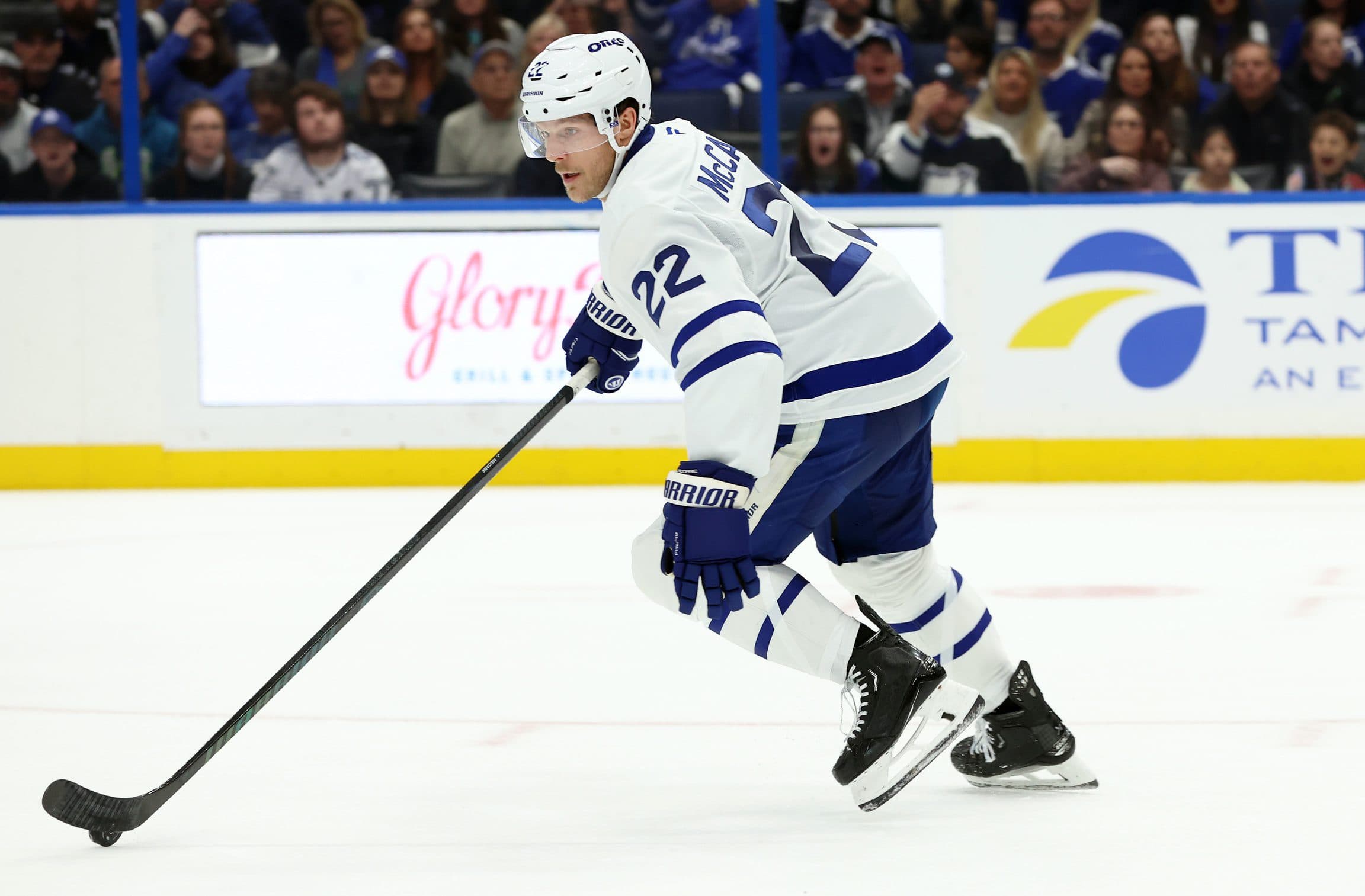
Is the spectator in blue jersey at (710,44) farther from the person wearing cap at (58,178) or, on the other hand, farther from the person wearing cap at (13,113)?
the person wearing cap at (13,113)

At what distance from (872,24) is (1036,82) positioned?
0.66m

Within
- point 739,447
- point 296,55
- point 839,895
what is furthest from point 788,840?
point 296,55

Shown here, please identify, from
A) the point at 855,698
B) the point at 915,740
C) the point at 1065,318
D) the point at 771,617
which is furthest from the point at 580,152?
the point at 1065,318

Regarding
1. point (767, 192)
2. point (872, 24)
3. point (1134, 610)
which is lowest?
point (1134, 610)

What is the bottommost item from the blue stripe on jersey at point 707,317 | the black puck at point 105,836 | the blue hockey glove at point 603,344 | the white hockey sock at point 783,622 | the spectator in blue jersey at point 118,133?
the black puck at point 105,836

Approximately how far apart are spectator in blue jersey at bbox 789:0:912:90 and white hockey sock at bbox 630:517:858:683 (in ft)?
15.2

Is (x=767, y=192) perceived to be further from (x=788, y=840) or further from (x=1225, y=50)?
(x=1225, y=50)

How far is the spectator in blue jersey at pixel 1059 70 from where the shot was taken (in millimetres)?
6699

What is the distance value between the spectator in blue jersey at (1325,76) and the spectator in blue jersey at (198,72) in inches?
153

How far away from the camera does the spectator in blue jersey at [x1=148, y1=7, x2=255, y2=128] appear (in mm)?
6887

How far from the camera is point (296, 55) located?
704cm

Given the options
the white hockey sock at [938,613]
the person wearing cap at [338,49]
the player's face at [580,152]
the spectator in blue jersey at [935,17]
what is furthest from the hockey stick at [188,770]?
the spectator in blue jersey at [935,17]

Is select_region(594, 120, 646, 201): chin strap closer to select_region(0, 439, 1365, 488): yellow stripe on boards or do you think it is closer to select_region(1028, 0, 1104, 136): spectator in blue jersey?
select_region(0, 439, 1365, 488): yellow stripe on boards

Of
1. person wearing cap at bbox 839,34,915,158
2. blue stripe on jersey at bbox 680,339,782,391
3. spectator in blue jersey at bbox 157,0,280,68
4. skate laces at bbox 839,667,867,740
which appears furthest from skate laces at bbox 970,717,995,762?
spectator in blue jersey at bbox 157,0,280,68
